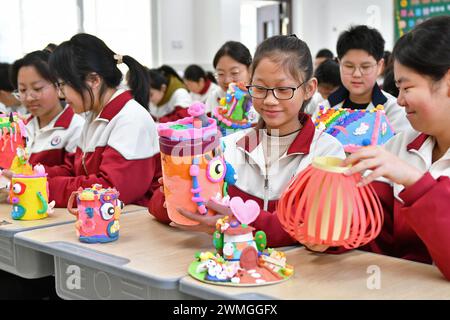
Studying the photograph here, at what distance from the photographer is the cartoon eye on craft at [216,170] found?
1.32m

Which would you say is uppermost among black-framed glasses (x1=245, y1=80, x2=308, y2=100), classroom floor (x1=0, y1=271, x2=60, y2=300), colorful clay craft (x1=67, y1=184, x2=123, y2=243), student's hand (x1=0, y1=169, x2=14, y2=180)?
black-framed glasses (x1=245, y1=80, x2=308, y2=100)

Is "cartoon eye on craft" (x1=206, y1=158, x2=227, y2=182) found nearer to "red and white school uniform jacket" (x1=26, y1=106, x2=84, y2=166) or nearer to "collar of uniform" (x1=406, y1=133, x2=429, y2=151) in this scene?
"collar of uniform" (x1=406, y1=133, x2=429, y2=151)

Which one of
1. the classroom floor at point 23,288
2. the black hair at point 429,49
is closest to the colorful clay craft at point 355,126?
the black hair at point 429,49

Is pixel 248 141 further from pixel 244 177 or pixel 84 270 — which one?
pixel 84 270

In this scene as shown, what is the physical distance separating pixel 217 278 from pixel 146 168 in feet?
2.78

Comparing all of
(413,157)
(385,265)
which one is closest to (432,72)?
(413,157)

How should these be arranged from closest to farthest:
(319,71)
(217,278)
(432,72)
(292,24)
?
(217,278), (432,72), (319,71), (292,24)

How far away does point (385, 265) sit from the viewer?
127 cm

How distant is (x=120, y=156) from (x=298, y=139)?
62cm

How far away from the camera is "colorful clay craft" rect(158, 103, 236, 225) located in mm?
1298

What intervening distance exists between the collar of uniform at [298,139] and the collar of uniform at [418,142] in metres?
0.28

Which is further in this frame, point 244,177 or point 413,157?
point 244,177

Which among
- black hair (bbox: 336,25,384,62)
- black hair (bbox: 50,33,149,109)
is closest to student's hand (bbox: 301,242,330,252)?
black hair (bbox: 50,33,149,109)

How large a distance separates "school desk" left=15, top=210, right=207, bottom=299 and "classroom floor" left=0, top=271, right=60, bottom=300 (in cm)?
78
